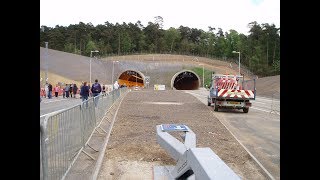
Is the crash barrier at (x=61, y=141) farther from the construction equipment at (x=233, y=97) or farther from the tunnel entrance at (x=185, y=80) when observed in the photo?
the tunnel entrance at (x=185, y=80)

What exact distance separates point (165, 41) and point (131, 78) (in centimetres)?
4584

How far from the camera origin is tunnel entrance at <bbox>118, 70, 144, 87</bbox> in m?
92.8

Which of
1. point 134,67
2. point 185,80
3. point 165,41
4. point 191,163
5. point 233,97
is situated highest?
point 165,41

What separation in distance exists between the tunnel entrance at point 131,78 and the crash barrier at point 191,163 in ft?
273

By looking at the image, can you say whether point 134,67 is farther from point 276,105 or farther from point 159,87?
point 276,105

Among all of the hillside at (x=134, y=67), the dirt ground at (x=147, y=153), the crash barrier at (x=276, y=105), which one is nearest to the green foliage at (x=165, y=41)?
the hillside at (x=134, y=67)

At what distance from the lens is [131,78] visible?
323ft

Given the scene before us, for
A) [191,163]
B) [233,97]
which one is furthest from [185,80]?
[191,163]

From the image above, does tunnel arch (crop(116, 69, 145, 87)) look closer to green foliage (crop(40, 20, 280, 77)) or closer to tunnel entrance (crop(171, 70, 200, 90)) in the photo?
tunnel entrance (crop(171, 70, 200, 90))
